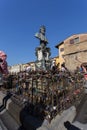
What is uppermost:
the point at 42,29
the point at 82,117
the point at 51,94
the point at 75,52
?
the point at 42,29

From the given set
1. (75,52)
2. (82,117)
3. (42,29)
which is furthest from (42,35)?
(75,52)

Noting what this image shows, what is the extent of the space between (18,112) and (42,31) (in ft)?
37.9

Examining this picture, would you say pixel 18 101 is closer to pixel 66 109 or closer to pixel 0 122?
pixel 0 122

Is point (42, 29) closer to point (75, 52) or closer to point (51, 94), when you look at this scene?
point (51, 94)

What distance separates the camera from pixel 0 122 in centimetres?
577

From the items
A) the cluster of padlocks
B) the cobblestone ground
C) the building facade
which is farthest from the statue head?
the cobblestone ground

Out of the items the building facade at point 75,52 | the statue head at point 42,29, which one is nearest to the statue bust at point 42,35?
the statue head at point 42,29

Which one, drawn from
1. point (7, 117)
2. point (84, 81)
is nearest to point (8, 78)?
point (7, 117)

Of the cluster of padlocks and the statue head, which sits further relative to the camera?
the statue head

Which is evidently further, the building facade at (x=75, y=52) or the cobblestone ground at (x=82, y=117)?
the building facade at (x=75, y=52)

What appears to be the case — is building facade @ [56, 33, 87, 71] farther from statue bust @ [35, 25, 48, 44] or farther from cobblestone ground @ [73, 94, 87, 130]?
cobblestone ground @ [73, 94, 87, 130]

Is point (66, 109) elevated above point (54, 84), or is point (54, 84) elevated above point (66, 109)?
point (54, 84)

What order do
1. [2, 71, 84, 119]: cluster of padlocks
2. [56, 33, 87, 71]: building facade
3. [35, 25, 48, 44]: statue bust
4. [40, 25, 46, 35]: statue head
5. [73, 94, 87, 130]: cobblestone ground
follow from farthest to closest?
[56, 33, 87, 71]: building facade < [40, 25, 46, 35]: statue head < [35, 25, 48, 44]: statue bust < [2, 71, 84, 119]: cluster of padlocks < [73, 94, 87, 130]: cobblestone ground

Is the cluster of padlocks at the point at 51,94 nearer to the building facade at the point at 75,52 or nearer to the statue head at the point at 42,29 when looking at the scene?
the statue head at the point at 42,29
